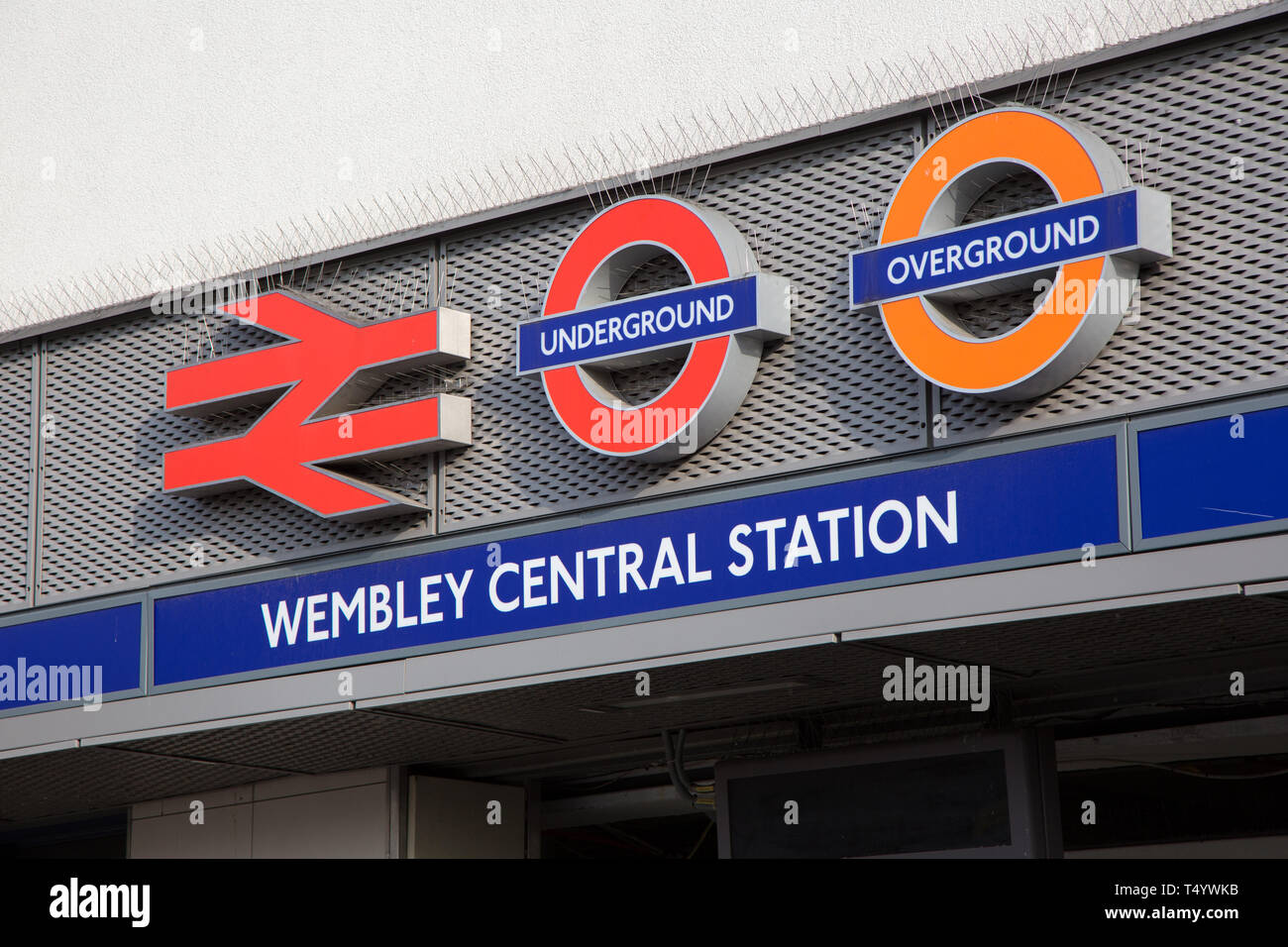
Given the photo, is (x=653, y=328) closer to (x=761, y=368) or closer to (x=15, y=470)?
(x=761, y=368)

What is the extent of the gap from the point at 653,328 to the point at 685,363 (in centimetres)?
23

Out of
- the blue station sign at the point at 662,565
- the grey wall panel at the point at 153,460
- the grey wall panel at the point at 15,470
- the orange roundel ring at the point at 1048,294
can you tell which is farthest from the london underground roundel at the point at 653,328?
the grey wall panel at the point at 15,470

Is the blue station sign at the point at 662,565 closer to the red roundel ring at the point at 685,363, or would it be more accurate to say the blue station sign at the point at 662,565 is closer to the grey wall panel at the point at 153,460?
the grey wall panel at the point at 153,460

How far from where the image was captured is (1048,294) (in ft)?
27.1

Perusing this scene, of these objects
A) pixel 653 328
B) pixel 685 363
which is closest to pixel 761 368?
pixel 685 363

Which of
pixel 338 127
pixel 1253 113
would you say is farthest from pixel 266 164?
pixel 1253 113

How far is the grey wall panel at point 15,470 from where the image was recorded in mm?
11555

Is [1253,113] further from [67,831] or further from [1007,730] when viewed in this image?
[67,831]

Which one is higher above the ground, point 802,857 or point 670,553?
point 670,553

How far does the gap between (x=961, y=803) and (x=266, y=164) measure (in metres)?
6.05
